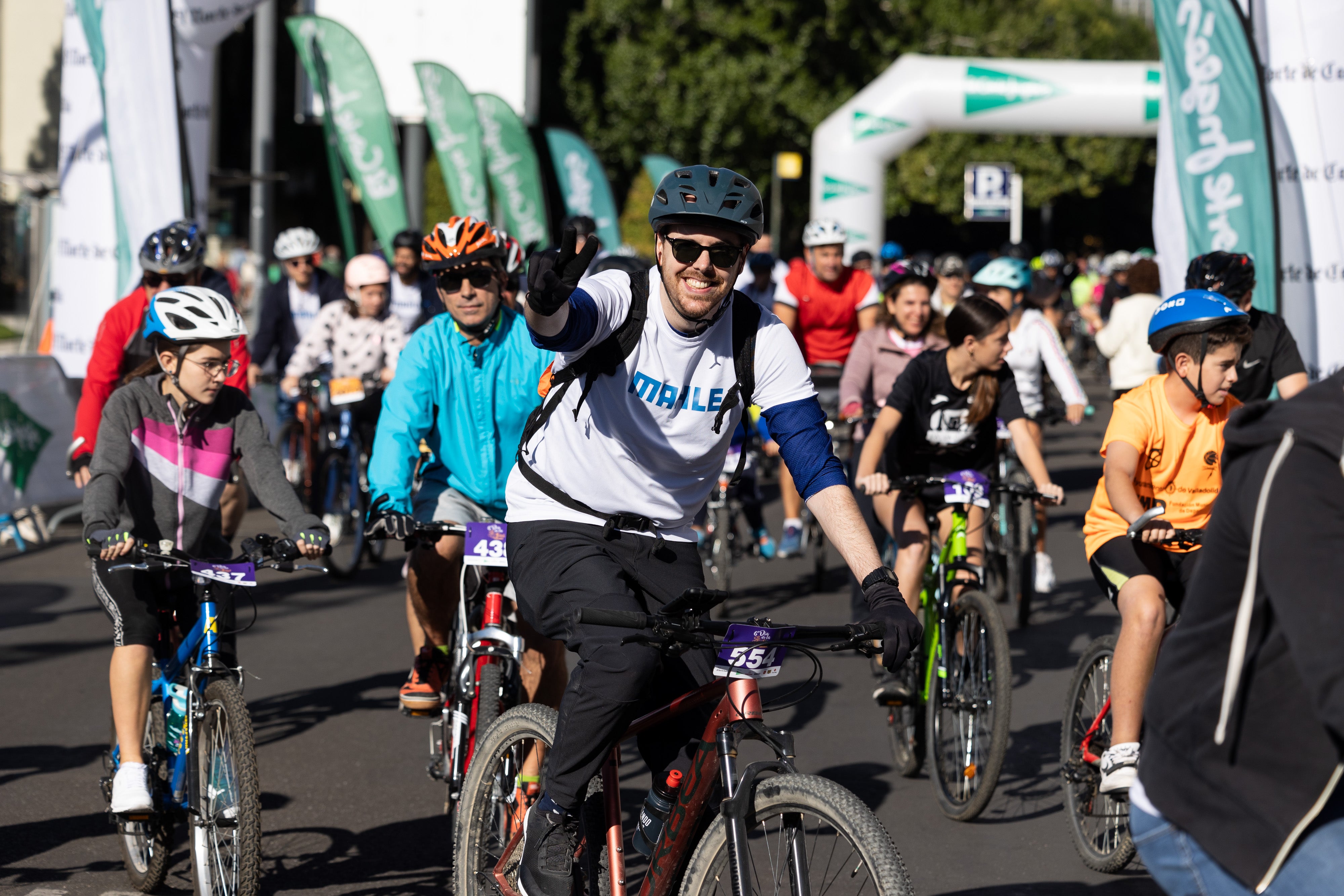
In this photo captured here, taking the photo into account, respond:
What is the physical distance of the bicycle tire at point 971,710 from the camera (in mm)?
5336

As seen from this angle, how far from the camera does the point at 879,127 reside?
20766mm

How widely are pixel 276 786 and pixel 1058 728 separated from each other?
3.23 meters

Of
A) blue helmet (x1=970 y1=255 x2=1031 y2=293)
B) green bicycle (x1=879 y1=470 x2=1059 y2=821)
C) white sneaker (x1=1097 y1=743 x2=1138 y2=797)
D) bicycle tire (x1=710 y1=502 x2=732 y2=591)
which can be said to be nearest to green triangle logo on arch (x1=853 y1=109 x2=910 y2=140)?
blue helmet (x1=970 y1=255 x2=1031 y2=293)

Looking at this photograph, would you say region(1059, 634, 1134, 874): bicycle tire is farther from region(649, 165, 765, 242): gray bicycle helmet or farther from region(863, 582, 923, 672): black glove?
region(649, 165, 765, 242): gray bicycle helmet

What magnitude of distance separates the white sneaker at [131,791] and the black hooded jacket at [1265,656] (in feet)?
9.80

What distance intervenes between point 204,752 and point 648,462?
5.32ft

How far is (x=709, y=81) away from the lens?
120ft

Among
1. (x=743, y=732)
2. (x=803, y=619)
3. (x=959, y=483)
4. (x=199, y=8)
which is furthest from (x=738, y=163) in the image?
(x=743, y=732)

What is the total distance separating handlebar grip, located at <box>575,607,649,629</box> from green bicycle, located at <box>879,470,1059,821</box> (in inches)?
99.6

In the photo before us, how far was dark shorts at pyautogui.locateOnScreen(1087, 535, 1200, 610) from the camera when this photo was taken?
4.62 meters

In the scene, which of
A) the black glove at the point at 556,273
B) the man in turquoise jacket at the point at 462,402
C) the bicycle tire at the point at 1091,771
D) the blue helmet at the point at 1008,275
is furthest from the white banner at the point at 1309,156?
the black glove at the point at 556,273

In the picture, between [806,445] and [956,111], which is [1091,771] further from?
[956,111]

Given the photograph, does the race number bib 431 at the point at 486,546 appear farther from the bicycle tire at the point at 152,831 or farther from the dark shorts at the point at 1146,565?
the dark shorts at the point at 1146,565

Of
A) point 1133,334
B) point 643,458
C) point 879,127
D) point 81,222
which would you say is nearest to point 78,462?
point 643,458
